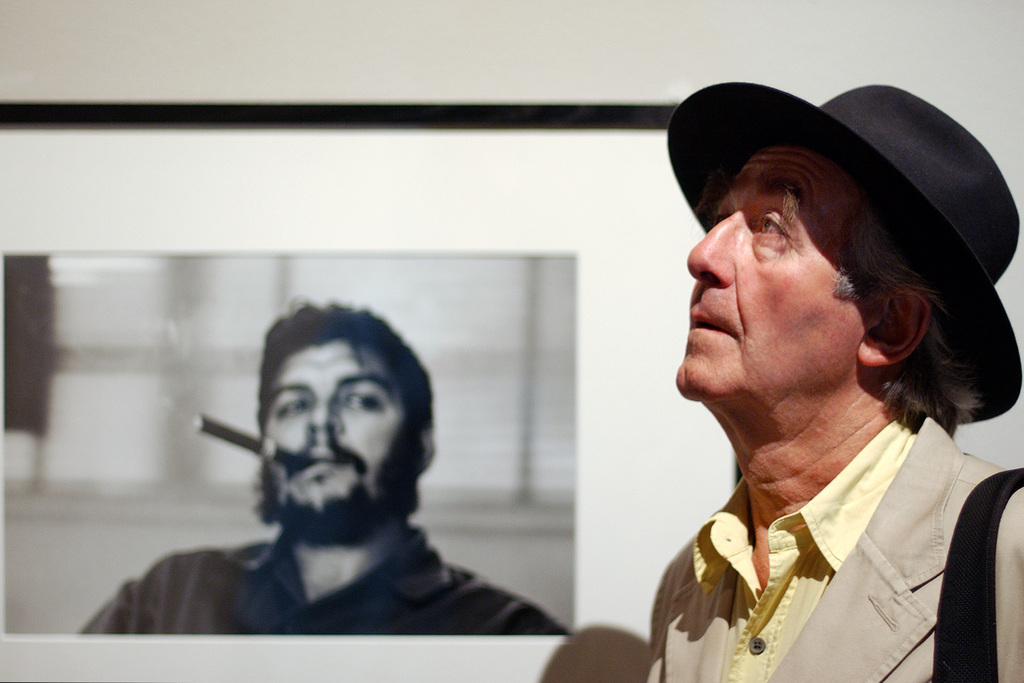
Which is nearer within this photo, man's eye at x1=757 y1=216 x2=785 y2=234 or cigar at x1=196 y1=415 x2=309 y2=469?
man's eye at x1=757 y1=216 x2=785 y2=234

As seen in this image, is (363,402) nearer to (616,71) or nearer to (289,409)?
(289,409)

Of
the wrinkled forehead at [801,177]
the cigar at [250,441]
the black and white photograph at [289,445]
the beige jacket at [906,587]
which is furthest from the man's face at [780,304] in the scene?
the cigar at [250,441]

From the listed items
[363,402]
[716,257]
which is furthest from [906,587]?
[363,402]

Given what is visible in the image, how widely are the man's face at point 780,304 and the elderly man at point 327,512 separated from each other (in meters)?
0.37

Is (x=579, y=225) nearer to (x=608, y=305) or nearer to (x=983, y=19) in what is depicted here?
(x=608, y=305)

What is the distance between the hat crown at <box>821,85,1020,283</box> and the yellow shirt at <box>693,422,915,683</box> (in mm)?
202

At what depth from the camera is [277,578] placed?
938mm

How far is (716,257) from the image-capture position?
2.51 ft

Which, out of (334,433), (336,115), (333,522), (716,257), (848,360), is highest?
(336,115)

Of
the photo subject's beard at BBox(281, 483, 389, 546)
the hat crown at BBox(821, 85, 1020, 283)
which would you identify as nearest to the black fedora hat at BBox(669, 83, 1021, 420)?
the hat crown at BBox(821, 85, 1020, 283)

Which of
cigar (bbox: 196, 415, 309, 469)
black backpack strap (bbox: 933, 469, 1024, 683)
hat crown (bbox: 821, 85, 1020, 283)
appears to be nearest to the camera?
black backpack strap (bbox: 933, 469, 1024, 683)

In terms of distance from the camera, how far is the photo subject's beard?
0.93 meters

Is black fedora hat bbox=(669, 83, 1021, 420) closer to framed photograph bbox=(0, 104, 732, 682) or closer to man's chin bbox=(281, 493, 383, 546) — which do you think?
framed photograph bbox=(0, 104, 732, 682)

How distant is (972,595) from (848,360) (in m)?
0.23
